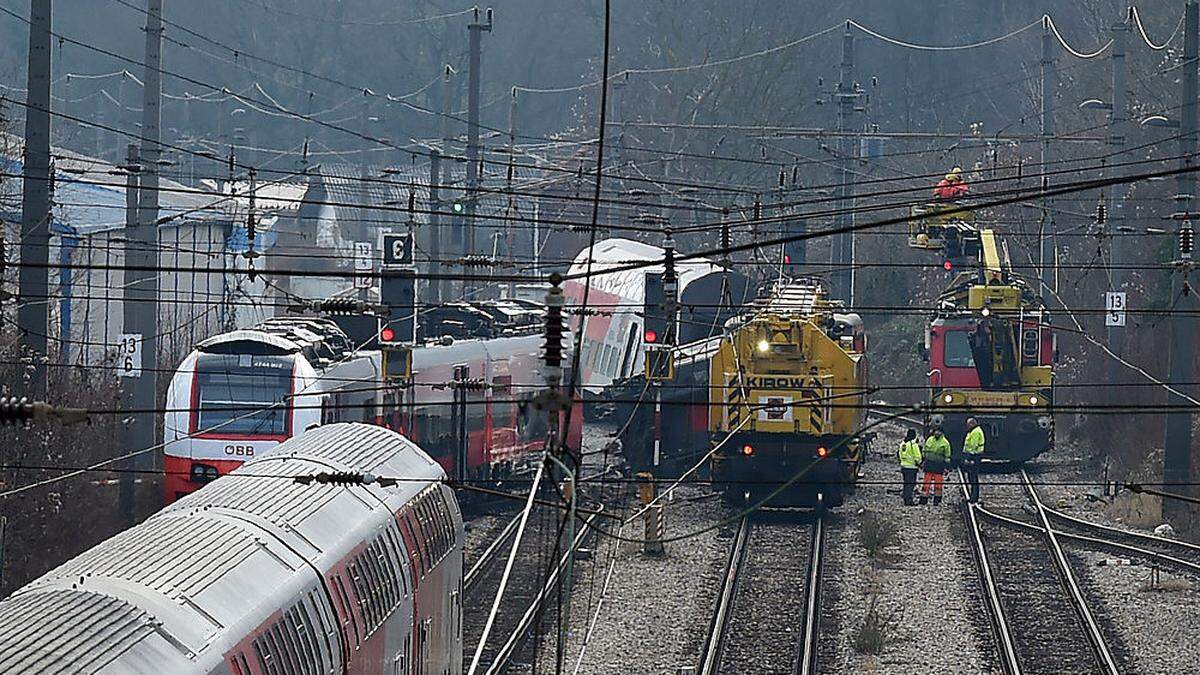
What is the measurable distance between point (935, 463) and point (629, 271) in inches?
410

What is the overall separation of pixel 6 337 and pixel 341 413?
431 centimetres

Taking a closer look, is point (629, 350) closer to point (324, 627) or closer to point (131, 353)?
point (131, 353)

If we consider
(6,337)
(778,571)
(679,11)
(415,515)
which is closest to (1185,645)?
A: (778,571)

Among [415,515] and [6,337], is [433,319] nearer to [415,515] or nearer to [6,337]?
[6,337]

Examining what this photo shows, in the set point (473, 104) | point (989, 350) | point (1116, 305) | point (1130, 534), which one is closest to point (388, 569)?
point (1130, 534)

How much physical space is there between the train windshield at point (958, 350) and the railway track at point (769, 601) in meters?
6.89

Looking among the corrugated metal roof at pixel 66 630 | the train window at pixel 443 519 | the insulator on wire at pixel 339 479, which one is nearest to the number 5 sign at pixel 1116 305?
the train window at pixel 443 519

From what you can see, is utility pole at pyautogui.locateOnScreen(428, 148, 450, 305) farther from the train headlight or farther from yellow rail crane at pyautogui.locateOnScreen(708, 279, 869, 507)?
→ the train headlight

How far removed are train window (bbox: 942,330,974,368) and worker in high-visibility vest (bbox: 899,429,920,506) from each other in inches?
186

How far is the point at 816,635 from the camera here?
753 inches

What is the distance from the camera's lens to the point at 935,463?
2767 cm

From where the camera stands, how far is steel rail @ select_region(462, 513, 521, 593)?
21.2m

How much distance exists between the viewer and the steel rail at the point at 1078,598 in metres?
17.8

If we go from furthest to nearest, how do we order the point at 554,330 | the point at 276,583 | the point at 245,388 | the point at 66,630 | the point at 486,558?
the point at 486,558
the point at 245,388
the point at 276,583
the point at 554,330
the point at 66,630
